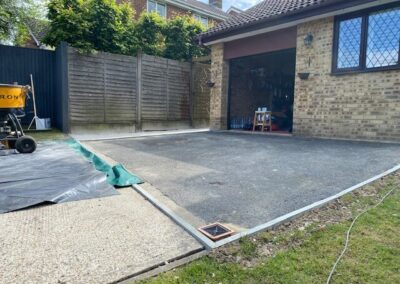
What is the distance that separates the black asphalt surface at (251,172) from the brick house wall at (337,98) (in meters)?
0.82

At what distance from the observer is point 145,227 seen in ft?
7.72

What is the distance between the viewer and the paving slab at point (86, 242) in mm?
1725

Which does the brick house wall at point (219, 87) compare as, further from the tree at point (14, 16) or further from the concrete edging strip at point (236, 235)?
the tree at point (14, 16)

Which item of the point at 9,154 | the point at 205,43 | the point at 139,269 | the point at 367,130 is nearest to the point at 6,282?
the point at 139,269

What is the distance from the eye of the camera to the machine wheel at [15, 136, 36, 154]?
5043mm

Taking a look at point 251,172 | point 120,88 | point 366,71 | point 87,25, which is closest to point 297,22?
point 366,71

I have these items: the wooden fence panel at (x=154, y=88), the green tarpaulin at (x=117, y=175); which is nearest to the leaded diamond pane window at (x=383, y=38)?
the green tarpaulin at (x=117, y=175)

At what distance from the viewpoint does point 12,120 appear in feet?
17.6

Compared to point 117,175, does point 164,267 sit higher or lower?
lower

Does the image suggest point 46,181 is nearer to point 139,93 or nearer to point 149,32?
point 139,93

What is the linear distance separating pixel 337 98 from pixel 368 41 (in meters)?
1.45

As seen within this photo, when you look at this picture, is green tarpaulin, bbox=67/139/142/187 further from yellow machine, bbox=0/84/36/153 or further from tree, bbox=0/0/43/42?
tree, bbox=0/0/43/42

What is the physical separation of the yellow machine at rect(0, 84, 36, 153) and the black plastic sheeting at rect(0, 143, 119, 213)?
0.98 feet

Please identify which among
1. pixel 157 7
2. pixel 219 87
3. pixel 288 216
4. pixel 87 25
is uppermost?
pixel 157 7
